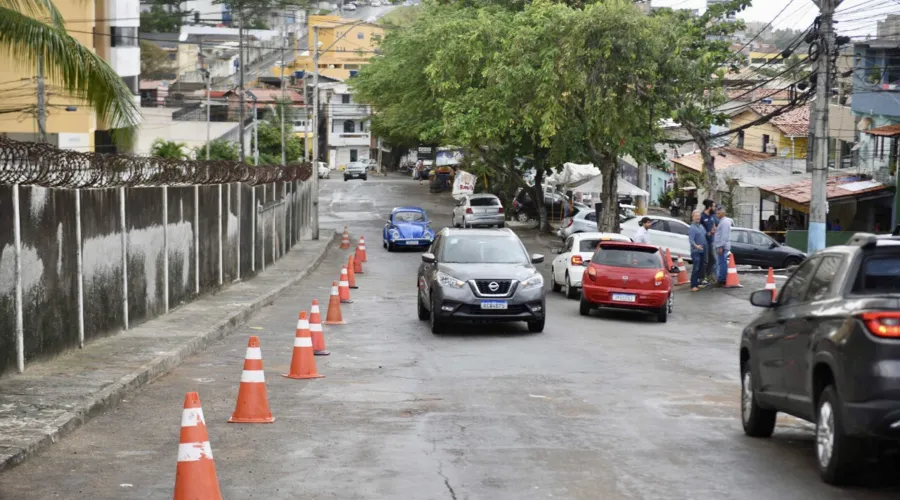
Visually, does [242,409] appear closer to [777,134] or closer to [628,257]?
[628,257]

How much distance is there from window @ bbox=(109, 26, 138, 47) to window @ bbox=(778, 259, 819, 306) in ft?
172

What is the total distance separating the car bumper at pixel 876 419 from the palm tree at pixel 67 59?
29.9 ft

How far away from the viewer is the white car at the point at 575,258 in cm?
2688

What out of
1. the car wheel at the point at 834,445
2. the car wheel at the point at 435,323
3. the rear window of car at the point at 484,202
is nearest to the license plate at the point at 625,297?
the car wheel at the point at 435,323

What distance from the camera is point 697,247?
95.8ft

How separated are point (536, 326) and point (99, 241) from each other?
24.1ft

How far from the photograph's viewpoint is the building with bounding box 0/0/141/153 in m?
45.8

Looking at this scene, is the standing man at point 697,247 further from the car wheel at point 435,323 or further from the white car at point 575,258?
the car wheel at point 435,323

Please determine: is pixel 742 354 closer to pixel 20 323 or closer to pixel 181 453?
pixel 181 453

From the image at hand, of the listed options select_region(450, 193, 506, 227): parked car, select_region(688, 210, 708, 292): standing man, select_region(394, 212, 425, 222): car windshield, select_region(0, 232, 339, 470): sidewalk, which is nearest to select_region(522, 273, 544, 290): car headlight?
select_region(0, 232, 339, 470): sidewalk

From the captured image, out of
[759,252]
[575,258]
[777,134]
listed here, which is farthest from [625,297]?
[777,134]

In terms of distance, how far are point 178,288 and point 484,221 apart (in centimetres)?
3523

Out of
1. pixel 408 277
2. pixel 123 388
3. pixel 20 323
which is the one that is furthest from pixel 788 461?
pixel 408 277

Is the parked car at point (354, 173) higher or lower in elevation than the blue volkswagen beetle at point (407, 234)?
higher
